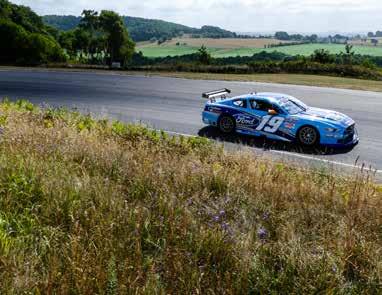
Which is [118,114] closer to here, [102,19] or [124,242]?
[124,242]

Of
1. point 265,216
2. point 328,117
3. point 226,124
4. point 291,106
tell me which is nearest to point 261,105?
point 291,106

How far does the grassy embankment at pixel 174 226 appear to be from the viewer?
3.69 meters

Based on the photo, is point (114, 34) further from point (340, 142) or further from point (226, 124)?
point (340, 142)

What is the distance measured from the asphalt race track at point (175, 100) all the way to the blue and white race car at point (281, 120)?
279 millimetres

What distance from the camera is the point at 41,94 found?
65.7ft

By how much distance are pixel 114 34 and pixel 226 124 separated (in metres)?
43.2

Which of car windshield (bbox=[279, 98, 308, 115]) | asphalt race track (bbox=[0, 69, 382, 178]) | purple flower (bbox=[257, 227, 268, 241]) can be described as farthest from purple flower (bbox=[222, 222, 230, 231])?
car windshield (bbox=[279, 98, 308, 115])

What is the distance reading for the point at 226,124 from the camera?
12.2m

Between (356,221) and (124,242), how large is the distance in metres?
2.77

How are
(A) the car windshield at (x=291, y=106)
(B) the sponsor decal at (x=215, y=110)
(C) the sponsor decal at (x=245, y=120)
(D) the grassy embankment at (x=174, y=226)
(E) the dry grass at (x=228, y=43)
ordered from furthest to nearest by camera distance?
1. (E) the dry grass at (x=228, y=43)
2. (B) the sponsor decal at (x=215, y=110)
3. (C) the sponsor decal at (x=245, y=120)
4. (A) the car windshield at (x=291, y=106)
5. (D) the grassy embankment at (x=174, y=226)

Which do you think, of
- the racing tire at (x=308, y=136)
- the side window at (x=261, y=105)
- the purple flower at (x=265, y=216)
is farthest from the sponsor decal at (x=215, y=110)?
the purple flower at (x=265, y=216)

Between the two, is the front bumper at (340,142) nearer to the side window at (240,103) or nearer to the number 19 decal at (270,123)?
the number 19 decal at (270,123)

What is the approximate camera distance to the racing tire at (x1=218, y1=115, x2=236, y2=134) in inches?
476

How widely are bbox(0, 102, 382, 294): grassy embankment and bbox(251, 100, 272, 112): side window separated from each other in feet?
14.3
